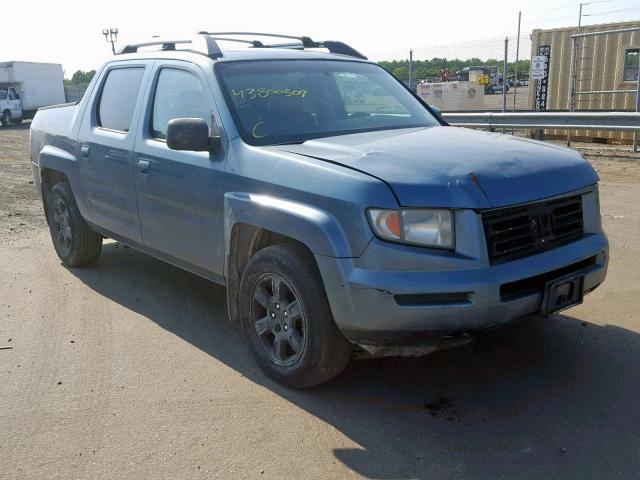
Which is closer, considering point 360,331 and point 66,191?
point 360,331

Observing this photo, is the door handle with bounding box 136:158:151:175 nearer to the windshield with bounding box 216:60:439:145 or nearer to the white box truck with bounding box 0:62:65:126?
the windshield with bounding box 216:60:439:145

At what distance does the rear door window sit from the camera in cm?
514

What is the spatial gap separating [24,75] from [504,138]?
38630mm

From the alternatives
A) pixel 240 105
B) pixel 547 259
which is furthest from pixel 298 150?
pixel 547 259

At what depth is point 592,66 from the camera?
15.5 m

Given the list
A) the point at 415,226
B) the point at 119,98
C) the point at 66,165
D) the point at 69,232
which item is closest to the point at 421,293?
the point at 415,226

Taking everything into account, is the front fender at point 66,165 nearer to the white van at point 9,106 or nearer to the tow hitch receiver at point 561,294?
the tow hitch receiver at point 561,294

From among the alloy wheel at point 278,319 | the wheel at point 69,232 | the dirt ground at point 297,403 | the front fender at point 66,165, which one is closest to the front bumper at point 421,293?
the dirt ground at point 297,403

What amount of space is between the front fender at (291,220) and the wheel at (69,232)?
8.70 ft

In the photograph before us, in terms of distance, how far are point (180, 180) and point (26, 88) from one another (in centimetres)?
3741

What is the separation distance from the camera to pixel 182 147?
157 inches

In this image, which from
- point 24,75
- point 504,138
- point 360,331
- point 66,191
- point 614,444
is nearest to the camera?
point 614,444

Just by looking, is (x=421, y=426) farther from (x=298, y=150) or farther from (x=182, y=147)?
(x=182, y=147)

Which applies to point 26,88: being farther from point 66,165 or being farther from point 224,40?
point 224,40
